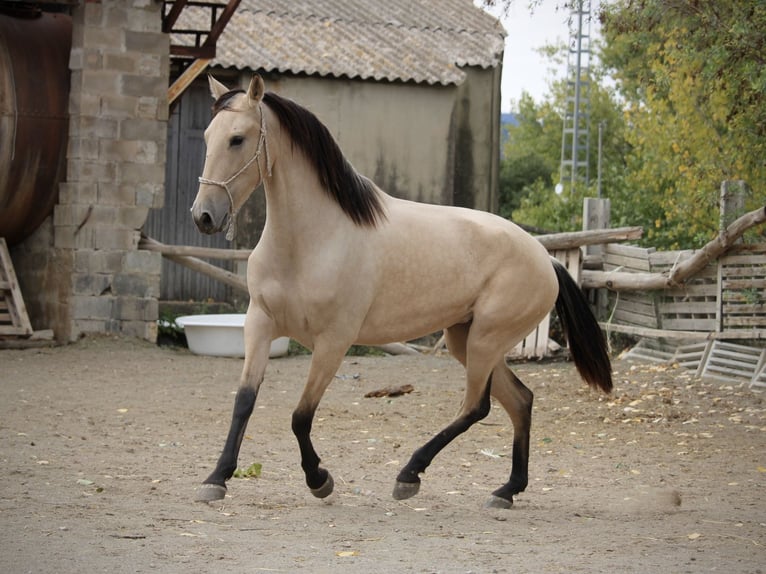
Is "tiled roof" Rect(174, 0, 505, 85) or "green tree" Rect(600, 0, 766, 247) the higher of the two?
"tiled roof" Rect(174, 0, 505, 85)

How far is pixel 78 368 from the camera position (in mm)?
10234

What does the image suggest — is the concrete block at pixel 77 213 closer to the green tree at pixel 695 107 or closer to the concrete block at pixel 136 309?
the concrete block at pixel 136 309

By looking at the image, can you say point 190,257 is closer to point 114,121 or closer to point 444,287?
point 114,121

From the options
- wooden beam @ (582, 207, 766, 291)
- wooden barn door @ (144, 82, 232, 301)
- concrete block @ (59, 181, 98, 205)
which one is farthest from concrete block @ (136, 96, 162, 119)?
wooden beam @ (582, 207, 766, 291)

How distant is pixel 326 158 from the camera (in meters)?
5.23

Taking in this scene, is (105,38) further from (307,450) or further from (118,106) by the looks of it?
(307,450)

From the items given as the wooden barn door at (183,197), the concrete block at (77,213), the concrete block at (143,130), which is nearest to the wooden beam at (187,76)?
the concrete block at (143,130)

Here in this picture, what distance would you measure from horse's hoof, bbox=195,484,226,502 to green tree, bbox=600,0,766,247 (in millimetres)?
4797

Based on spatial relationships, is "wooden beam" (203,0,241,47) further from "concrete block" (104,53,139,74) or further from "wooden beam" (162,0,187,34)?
"concrete block" (104,53,139,74)

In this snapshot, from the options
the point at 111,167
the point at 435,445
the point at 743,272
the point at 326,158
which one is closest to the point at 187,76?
the point at 111,167

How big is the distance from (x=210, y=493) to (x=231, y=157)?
5.11 ft

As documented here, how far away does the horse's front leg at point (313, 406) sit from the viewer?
516 centimetres

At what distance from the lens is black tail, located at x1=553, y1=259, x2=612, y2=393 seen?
20.5 feet

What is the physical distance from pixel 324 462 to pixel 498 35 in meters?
13.9
